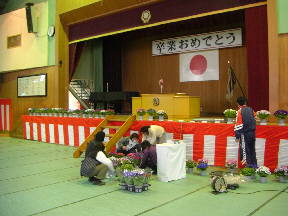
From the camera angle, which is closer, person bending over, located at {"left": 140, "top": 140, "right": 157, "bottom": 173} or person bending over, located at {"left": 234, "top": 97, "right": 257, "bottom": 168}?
person bending over, located at {"left": 234, "top": 97, "right": 257, "bottom": 168}

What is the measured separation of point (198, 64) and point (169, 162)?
7.49m

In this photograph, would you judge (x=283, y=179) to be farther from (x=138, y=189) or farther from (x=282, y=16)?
(x=282, y=16)

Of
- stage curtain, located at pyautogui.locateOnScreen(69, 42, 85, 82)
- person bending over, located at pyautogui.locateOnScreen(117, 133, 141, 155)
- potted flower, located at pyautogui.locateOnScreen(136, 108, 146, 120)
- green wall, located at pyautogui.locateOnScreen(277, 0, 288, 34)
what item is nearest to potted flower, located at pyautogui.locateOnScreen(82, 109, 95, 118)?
potted flower, located at pyautogui.locateOnScreen(136, 108, 146, 120)

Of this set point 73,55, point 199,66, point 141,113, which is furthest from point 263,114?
point 73,55

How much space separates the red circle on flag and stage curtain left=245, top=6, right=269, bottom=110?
14.2 ft

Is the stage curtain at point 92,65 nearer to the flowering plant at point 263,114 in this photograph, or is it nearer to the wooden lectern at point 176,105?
the wooden lectern at point 176,105

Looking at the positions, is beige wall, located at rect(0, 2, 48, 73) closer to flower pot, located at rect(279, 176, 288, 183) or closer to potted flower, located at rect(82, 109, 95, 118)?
potted flower, located at rect(82, 109, 95, 118)

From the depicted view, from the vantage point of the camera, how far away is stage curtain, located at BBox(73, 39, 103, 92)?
14.3 m

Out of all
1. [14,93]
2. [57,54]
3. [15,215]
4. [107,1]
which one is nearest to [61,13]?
[57,54]

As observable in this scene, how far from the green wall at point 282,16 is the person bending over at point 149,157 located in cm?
352

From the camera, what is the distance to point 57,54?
12.1 metres

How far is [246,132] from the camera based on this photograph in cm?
566

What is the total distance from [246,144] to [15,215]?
12.4 feet

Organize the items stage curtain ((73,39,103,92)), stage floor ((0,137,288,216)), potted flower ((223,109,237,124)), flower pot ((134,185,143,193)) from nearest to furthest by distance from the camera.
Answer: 1. stage floor ((0,137,288,216))
2. flower pot ((134,185,143,193))
3. potted flower ((223,109,237,124))
4. stage curtain ((73,39,103,92))
